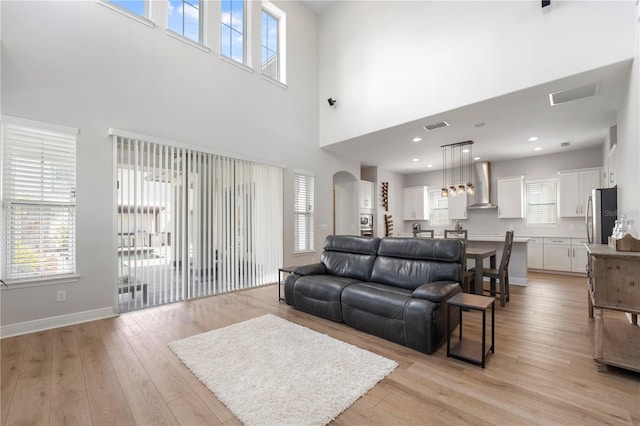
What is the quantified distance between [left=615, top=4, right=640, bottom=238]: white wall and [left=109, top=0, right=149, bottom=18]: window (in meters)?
6.13

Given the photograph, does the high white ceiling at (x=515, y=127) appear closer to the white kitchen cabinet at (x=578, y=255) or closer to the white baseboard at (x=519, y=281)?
the white kitchen cabinet at (x=578, y=255)

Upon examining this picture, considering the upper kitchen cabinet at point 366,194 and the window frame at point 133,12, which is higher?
the window frame at point 133,12

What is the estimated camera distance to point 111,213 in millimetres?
3613

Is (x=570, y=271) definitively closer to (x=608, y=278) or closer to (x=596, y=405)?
(x=608, y=278)

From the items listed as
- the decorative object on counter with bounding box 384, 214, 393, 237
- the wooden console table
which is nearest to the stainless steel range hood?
the decorative object on counter with bounding box 384, 214, 393, 237

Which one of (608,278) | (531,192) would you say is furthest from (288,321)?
(531,192)

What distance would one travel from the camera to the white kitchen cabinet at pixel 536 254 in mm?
6621

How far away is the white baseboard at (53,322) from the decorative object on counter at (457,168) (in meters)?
6.37

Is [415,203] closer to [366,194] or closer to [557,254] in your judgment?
[366,194]

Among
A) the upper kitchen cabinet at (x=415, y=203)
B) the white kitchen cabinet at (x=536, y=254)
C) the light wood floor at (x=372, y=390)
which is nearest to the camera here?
the light wood floor at (x=372, y=390)

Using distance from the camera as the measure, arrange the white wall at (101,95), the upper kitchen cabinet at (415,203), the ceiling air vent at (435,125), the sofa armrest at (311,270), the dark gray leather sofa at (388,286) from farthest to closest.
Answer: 1. the upper kitchen cabinet at (415,203)
2. the ceiling air vent at (435,125)
3. the sofa armrest at (311,270)
4. the white wall at (101,95)
5. the dark gray leather sofa at (388,286)

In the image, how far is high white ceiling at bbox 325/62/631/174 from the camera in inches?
143

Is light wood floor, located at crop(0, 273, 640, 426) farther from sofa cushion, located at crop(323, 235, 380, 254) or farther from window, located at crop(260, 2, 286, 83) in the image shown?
window, located at crop(260, 2, 286, 83)

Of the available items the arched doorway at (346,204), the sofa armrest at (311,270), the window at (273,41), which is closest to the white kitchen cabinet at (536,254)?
the arched doorway at (346,204)
